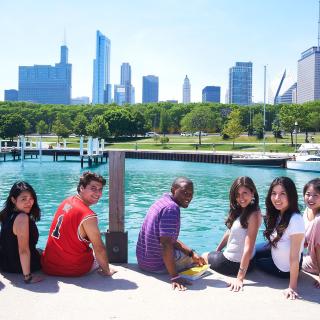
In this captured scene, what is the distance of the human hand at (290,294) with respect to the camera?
5.30 meters

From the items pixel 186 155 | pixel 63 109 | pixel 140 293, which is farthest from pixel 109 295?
pixel 63 109

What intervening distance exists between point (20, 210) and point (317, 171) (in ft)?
144

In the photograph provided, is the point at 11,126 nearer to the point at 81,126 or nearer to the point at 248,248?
the point at 81,126

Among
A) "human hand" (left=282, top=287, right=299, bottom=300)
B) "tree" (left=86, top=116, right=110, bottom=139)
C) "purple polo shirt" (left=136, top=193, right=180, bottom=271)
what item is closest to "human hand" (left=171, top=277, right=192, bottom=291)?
"purple polo shirt" (left=136, top=193, right=180, bottom=271)

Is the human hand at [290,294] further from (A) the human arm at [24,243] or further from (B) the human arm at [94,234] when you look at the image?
(A) the human arm at [24,243]

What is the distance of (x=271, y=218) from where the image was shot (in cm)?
602

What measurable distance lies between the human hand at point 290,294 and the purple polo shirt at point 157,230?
57.7 inches

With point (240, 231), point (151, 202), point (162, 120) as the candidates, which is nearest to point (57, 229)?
point (240, 231)

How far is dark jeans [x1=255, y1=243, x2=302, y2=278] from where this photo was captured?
19.7 feet

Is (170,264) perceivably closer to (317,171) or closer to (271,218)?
(271,218)

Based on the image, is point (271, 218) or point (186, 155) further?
point (186, 155)

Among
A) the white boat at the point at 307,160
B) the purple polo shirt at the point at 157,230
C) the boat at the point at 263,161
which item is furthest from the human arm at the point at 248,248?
the boat at the point at 263,161

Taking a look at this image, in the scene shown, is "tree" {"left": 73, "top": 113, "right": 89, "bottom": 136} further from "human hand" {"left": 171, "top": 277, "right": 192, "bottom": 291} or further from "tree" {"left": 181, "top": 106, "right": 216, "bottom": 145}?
"human hand" {"left": 171, "top": 277, "right": 192, "bottom": 291}

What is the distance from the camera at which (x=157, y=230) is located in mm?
5812
